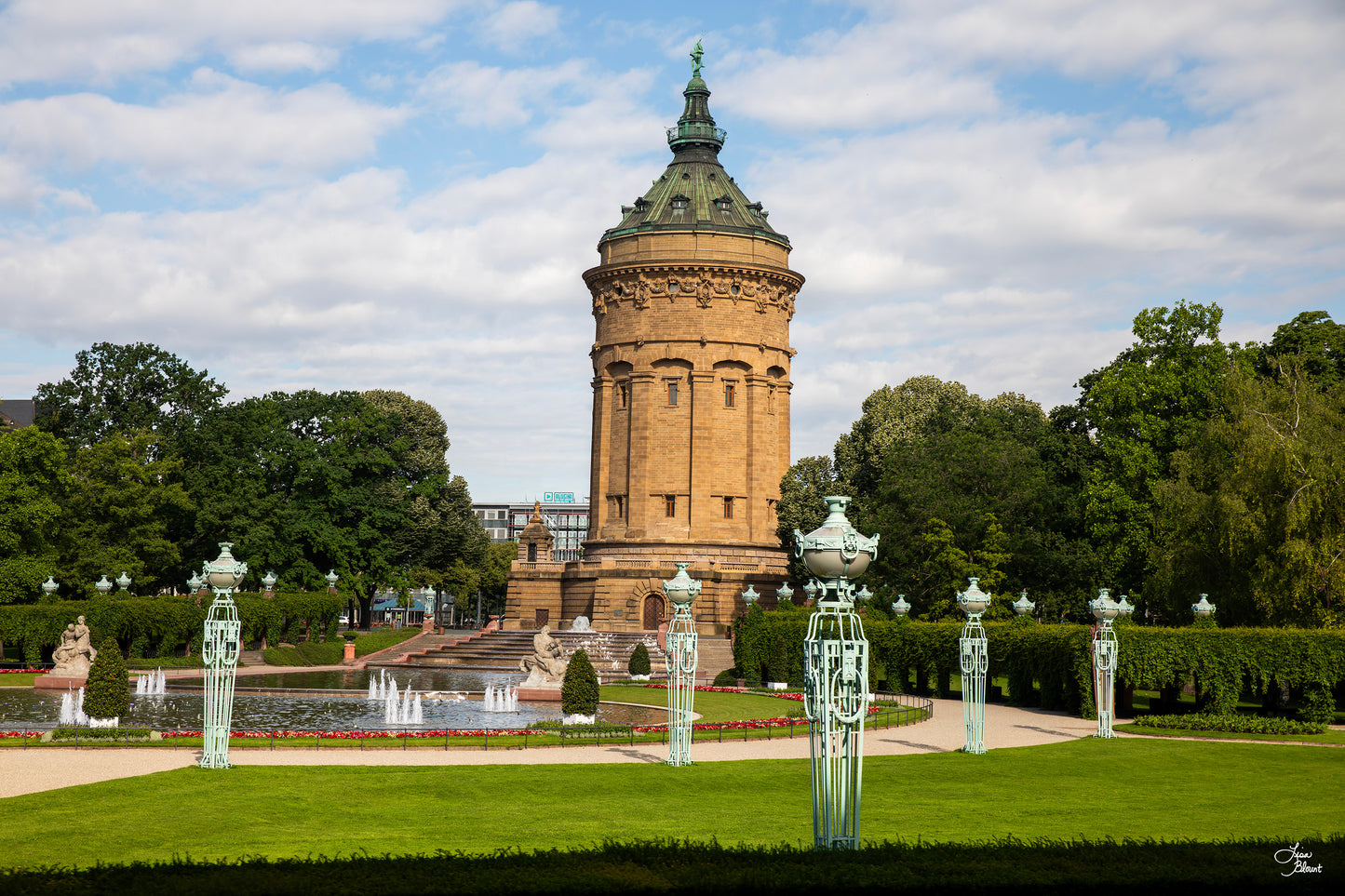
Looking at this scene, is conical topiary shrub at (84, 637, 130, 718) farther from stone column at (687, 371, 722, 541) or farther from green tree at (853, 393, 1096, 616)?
stone column at (687, 371, 722, 541)

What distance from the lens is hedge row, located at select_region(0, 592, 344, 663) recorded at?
169 feet

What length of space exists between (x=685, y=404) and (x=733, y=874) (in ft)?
204

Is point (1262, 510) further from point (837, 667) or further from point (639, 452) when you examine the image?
point (639, 452)

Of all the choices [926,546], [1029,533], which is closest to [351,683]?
[926,546]

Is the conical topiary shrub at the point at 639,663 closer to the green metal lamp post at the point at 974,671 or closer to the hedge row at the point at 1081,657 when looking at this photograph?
the hedge row at the point at 1081,657

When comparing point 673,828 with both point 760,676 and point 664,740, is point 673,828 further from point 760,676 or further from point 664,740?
point 760,676

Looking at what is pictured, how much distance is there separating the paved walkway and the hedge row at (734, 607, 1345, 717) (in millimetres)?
4275

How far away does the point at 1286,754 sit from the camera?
2759 cm

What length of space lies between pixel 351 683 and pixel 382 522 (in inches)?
1061

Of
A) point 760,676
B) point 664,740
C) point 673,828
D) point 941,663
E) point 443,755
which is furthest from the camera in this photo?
point 760,676

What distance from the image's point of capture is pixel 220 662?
24.5 metres

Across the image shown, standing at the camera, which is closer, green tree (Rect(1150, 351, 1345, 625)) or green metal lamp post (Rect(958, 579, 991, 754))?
green metal lamp post (Rect(958, 579, 991, 754))
